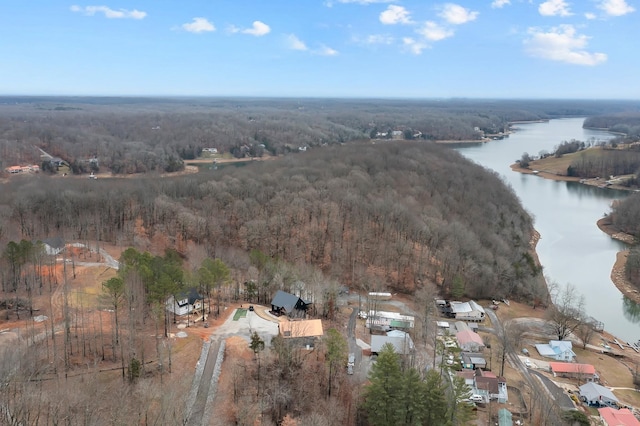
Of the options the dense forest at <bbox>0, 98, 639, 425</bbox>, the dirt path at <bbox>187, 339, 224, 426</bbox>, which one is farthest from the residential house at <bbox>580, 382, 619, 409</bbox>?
the dirt path at <bbox>187, 339, 224, 426</bbox>

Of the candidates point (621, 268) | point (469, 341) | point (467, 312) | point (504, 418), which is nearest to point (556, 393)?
point (504, 418)

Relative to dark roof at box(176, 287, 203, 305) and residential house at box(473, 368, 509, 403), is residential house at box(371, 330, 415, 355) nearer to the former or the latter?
residential house at box(473, 368, 509, 403)

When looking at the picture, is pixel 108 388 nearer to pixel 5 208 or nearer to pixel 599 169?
pixel 5 208

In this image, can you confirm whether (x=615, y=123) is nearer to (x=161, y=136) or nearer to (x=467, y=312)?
(x=161, y=136)

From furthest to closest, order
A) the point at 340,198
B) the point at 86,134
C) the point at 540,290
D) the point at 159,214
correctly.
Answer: the point at 86,134, the point at 340,198, the point at 159,214, the point at 540,290

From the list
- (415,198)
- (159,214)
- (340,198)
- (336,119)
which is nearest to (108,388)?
(159,214)

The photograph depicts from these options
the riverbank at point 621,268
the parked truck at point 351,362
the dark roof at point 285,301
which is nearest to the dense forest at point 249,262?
the parked truck at point 351,362
